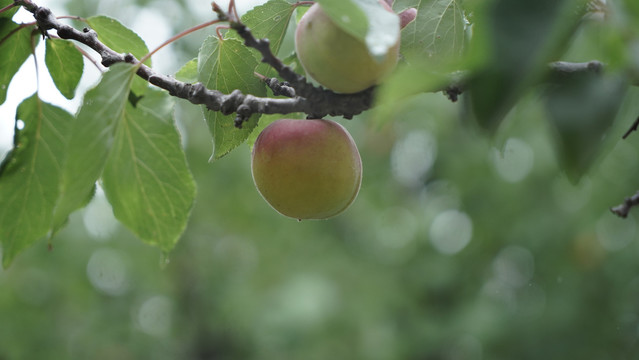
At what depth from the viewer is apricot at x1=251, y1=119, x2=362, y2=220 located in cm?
80

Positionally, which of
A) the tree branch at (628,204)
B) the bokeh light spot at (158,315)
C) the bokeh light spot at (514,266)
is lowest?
the bokeh light spot at (158,315)

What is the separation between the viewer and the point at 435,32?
823 millimetres

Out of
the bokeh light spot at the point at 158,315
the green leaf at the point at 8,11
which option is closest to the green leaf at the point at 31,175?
the green leaf at the point at 8,11

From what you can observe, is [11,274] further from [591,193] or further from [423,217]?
[591,193]

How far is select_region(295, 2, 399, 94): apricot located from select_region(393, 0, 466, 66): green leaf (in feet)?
0.39

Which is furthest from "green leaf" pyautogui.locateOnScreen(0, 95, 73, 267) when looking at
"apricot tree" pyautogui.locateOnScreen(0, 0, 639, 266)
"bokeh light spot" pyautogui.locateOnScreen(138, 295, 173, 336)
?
"bokeh light spot" pyautogui.locateOnScreen(138, 295, 173, 336)

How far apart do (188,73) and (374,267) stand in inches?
144

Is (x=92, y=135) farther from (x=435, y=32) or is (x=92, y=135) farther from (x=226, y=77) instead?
(x=435, y=32)

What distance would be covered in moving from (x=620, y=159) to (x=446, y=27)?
122 inches

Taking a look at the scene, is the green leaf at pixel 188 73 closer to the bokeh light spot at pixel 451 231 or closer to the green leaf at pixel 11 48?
the green leaf at pixel 11 48

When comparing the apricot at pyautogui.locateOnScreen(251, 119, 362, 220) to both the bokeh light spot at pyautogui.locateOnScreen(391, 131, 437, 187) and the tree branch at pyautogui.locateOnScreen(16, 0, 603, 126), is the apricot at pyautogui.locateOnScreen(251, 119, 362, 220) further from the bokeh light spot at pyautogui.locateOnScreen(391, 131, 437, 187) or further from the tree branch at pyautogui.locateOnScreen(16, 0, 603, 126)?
the bokeh light spot at pyautogui.locateOnScreen(391, 131, 437, 187)

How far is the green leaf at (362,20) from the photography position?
544mm

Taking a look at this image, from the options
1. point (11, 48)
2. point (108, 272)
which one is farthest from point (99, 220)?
point (11, 48)

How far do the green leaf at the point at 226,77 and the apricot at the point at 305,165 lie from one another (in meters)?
0.05
